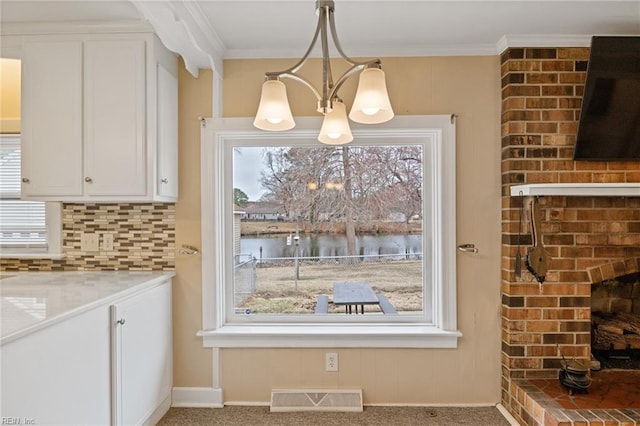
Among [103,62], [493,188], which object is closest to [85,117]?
[103,62]

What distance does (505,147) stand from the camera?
2.30m

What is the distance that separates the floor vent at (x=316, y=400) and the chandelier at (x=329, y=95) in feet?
5.72

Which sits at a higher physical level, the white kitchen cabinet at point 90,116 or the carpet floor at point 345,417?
the white kitchen cabinet at point 90,116

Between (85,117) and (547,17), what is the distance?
258 cm

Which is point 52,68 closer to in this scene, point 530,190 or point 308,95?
point 308,95

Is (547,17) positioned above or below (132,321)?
above

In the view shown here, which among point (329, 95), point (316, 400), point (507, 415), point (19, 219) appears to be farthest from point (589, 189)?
point (19, 219)

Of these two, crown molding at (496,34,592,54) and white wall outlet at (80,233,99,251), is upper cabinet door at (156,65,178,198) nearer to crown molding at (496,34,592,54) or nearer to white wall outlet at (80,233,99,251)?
white wall outlet at (80,233,99,251)

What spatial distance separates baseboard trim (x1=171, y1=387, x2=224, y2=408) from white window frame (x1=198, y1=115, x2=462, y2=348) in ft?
0.99

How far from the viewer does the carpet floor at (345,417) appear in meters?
2.19

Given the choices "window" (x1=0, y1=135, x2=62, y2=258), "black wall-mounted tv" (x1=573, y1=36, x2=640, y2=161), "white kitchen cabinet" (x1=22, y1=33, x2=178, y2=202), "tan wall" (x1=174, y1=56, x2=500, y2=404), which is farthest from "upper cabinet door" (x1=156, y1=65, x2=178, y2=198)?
"black wall-mounted tv" (x1=573, y1=36, x2=640, y2=161)

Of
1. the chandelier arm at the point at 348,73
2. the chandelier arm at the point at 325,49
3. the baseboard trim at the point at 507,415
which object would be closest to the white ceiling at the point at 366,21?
the chandelier arm at the point at 325,49

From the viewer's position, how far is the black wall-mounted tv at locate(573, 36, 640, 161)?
6.74 ft

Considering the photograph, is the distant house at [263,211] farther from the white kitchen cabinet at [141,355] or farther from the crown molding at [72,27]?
the crown molding at [72,27]
